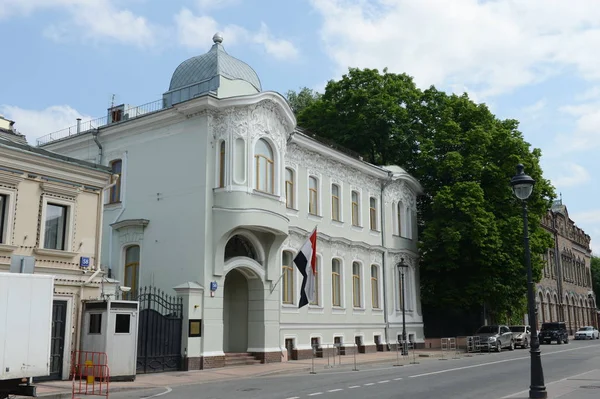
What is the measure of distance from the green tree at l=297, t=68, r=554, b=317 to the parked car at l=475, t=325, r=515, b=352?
1.85m

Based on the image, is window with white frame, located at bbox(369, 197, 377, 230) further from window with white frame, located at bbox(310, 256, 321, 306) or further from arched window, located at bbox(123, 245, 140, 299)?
arched window, located at bbox(123, 245, 140, 299)

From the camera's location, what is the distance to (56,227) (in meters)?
20.2

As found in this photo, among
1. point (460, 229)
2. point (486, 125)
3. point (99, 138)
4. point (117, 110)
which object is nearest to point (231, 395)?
point (99, 138)

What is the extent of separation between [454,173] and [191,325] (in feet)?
71.9

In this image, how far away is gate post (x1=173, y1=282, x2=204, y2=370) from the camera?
2361 centimetres

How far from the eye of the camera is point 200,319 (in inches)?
953

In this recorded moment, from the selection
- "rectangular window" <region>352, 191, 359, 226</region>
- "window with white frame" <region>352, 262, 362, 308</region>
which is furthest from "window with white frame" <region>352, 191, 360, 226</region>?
"window with white frame" <region>352, 262, 362, 308</region>

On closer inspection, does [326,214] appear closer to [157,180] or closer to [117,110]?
[157,180]

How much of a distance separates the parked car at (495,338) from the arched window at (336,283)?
383 inches

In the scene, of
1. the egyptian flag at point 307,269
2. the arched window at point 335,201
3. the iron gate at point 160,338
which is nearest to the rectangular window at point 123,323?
the iron gate at point 160,338

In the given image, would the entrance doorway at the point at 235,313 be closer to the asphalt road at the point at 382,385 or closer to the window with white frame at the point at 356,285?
the asphalt road at the point at 382,385

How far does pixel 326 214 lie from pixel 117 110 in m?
12.0

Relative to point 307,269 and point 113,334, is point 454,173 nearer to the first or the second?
point 307,269

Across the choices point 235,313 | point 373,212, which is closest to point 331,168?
point 373,212
